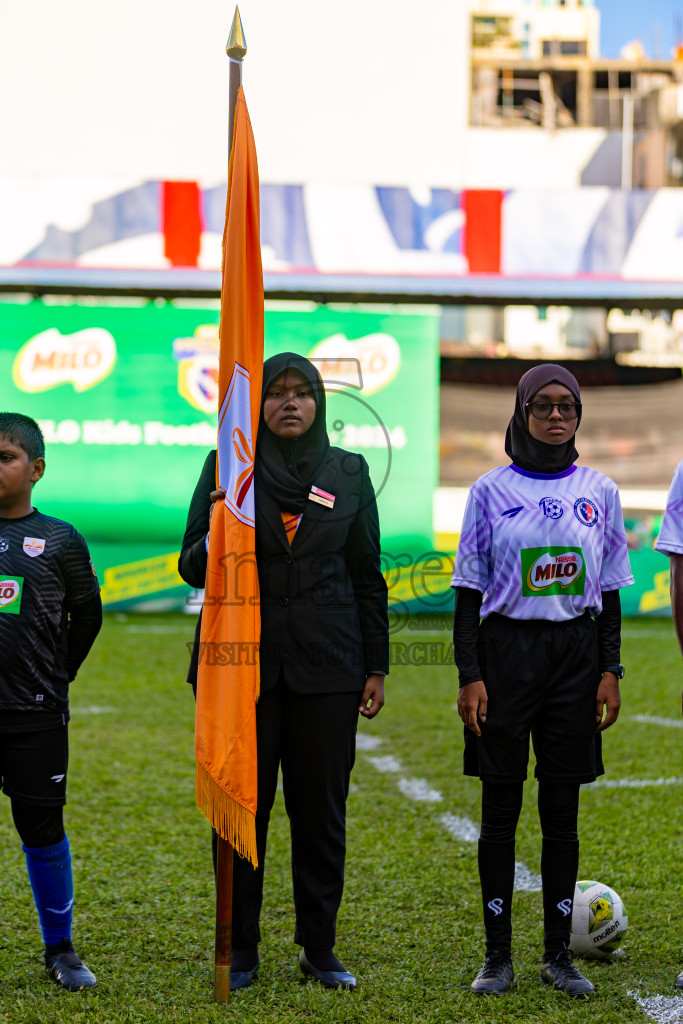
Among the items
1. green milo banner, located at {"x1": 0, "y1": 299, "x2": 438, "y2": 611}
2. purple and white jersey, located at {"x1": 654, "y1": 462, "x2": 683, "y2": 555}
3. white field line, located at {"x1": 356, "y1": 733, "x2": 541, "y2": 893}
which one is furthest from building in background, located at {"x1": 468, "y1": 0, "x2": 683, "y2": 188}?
purple and white jersey, located at {"x1": 654, "y1": 462, "x2": 683, "y2": 555}

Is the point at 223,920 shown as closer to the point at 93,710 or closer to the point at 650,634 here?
the point at 93,710

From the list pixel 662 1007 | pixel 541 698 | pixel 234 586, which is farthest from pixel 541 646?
pixel 662 1007

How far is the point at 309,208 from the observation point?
13.0 meters

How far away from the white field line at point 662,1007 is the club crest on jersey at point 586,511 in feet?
4.36

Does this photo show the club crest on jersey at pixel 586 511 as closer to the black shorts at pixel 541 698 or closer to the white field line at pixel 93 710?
the black shorts at pixel 541 698

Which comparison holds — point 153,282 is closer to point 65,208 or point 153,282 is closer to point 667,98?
point 65,208

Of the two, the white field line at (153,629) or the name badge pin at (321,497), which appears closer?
the name badge pin at (321,497)

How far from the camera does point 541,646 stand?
10.3 feet

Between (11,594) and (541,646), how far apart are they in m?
1.50

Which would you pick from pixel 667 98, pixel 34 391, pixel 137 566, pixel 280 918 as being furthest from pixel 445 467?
pixel 667 98

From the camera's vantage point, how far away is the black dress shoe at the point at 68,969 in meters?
3.16

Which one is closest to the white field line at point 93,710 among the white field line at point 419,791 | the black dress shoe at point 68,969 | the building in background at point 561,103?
the white field line at point 419,791

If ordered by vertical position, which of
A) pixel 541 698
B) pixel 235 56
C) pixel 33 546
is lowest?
pixel 541 698

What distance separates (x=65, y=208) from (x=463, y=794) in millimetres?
9691
